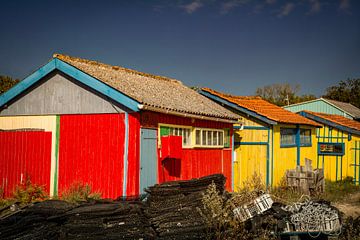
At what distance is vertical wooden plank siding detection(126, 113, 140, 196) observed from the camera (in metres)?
10.8

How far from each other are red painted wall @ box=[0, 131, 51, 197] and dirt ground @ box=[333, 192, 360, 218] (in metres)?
9.26

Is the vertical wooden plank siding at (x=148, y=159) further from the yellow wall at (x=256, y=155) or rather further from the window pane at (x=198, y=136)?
the yellow wall at (x=256, y=155)

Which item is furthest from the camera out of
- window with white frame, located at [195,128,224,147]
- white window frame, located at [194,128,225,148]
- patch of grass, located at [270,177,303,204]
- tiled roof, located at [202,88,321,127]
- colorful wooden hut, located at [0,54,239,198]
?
tiled roof, located at [202,88,321,127]

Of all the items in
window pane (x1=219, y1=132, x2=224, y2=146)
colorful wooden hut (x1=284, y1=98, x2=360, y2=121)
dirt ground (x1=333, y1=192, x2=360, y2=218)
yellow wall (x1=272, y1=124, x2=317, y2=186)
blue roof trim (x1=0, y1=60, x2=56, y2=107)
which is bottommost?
dirt ground (x1=333, y1=192, x2=360, y2=218)

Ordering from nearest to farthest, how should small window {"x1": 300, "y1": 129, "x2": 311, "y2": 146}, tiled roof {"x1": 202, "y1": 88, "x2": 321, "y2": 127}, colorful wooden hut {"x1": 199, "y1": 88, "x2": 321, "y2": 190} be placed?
1. colorful wooden hut {"x1": 199, "y1": 88, "x2": 321, "y2": 190}
2. tiled roof {"x1": 202, "y1": 88, "x2": 321, "y2": 127}
3. small window {"x1": 300, "y1": 129, "x2": 311, "y2": 146}

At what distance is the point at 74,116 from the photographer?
11812mm

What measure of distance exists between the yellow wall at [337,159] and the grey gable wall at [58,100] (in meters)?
13.4

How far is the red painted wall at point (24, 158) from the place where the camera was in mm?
11992

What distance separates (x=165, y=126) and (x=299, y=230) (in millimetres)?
4706

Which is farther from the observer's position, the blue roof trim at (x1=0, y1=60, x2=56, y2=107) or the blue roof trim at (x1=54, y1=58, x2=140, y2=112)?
the blue roof trim at (x1=0, y1=60, x2=56, y2=107)

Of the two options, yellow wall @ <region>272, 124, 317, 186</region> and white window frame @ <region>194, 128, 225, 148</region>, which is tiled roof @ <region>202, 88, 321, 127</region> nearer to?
yellow wall @ <region>272, 124, 317, 186</region>

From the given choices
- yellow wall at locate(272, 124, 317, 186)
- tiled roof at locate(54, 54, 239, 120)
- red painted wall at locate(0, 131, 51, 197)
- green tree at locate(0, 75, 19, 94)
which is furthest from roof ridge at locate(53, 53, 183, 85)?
green tree at locate(0, 75, 19, 94)

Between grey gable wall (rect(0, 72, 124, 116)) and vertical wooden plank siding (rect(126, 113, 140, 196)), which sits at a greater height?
grey gable wall (rect(0, 72, 124, 116))

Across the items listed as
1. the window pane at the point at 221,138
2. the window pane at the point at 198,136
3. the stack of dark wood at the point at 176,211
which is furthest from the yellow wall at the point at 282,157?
the stack of dark wood at the point at 176,211
